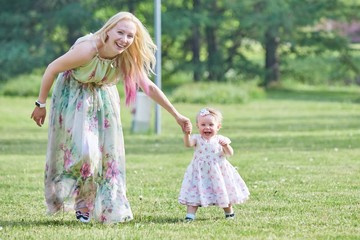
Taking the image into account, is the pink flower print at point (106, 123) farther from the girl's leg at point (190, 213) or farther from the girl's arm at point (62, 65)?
the girl's leg at point (190, 213)

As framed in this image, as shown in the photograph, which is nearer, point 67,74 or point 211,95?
point 67,74

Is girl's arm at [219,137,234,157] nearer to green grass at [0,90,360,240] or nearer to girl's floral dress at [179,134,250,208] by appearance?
girl's floral dress at [179,134,250,208]

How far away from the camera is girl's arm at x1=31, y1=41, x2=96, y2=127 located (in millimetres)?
7891

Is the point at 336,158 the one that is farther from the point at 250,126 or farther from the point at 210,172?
the point at 250,126

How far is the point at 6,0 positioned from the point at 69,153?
27581 millimetres

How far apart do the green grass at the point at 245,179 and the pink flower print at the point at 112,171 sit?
390mm

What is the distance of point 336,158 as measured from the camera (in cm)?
1365

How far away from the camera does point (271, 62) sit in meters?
39.1

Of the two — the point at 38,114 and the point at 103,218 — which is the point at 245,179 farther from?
the point at 38,114

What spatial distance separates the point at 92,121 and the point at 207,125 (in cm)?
94

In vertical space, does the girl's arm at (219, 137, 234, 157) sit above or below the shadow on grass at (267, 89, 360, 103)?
below

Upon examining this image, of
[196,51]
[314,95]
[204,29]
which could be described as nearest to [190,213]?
[314,95]

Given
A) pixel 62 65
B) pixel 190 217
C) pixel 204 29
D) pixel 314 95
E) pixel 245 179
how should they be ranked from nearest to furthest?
pixel 62 65
pixel 190 217
pixel 245 179
pixel 314 95
pixel 204 29

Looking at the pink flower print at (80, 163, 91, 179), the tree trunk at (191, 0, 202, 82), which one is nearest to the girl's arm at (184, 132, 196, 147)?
the pink flower print at (80, 163, 91, 179)
